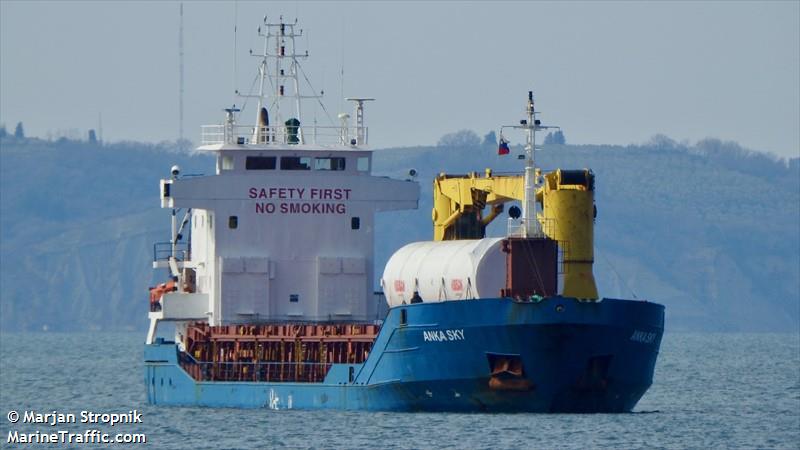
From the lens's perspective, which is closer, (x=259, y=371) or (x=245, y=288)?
(x=259, y=371)

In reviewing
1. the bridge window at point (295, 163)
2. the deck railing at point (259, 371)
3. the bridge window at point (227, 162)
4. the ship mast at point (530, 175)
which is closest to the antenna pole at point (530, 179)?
the ship mast at point (530, 175)

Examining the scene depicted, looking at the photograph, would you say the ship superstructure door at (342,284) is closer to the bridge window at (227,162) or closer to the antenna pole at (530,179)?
the bridge window at (227,162)

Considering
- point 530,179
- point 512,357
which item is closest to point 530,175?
point 530,179

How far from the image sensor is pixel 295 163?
5619 centimetres

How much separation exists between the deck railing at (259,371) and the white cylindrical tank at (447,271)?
2.73 meters

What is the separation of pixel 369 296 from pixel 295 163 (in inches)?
156

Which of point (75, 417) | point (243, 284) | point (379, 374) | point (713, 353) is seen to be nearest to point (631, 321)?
point (379, 374)

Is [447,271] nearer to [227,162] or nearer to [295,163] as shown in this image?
[295,163]

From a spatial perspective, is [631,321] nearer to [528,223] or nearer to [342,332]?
[528,223]

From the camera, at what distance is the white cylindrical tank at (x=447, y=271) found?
1964 inches

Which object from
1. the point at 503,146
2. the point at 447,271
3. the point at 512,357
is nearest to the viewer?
the point at 512,357

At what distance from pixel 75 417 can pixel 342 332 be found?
7413mm

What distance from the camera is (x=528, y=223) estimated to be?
49781 mm

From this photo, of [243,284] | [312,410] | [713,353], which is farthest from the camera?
[713,353]
